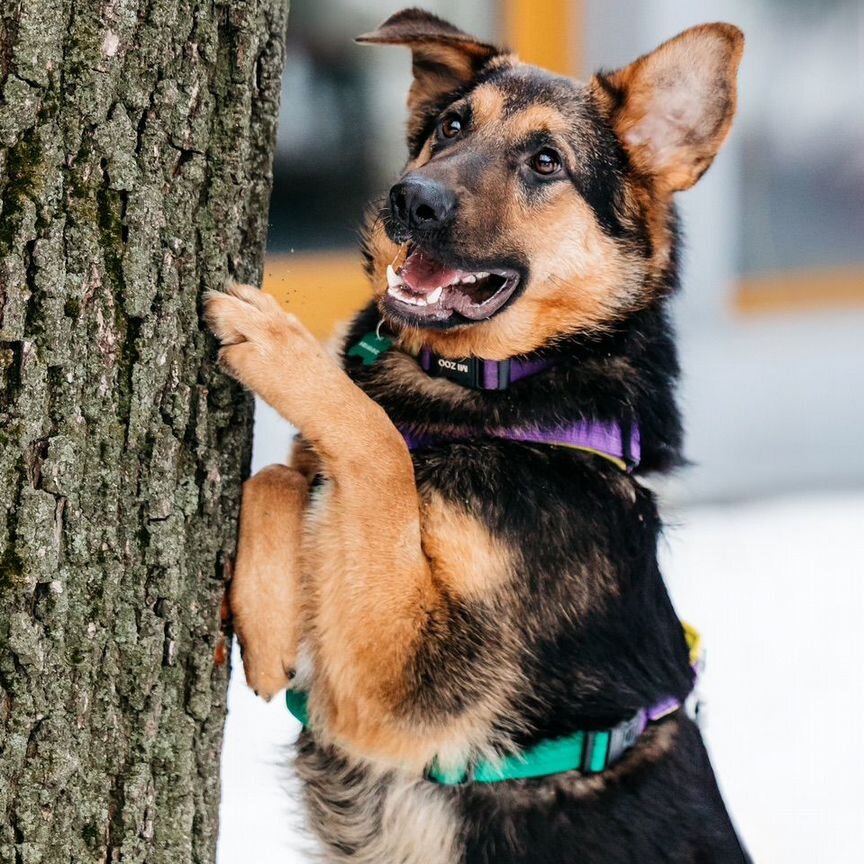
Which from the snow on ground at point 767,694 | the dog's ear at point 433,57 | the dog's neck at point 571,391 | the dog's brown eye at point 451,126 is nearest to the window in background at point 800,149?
the snow on ground at point 767,694

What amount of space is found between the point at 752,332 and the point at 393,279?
4305 mm

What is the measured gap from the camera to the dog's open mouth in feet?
8.54

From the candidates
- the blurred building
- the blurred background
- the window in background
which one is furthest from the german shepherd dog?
the window in background

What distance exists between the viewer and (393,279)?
2.70 metres

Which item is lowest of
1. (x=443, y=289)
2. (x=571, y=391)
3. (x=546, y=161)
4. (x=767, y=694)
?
(x=767, y=694)

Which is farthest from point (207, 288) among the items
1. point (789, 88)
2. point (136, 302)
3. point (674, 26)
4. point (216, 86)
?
point (789, 88)

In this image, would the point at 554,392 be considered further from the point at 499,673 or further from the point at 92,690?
the point at 92,690

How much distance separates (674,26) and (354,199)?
1846 mm

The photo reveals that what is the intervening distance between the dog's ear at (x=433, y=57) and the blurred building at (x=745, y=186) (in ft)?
7.48

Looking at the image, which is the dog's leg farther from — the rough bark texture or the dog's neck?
the dog's neck

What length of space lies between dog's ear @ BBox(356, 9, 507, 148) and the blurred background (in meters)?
1.06

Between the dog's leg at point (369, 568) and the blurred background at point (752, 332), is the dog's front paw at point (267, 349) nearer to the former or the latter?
the dog's leg at point (369, 568)

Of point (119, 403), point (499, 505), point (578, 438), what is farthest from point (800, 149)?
point (119, 403)

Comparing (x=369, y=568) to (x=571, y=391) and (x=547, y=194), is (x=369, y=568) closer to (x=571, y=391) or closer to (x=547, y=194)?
(x=571, y=391)
